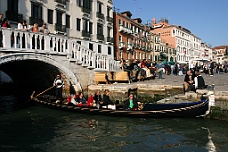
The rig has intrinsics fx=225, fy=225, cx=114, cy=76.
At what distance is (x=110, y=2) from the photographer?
26.8m

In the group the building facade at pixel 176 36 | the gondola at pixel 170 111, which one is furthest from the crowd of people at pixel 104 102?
the building facade at pixel 176 36

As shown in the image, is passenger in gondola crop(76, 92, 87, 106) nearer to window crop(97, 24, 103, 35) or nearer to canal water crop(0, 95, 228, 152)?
canal water crop(0, 95, 228, 152)

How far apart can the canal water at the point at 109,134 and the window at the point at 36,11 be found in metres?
10.2

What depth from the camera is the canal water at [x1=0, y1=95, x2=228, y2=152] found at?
545 cm

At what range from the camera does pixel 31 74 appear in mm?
13656

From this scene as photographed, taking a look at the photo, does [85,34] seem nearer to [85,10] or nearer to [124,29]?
[85,10]

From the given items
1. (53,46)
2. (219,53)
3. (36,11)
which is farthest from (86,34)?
(219,53)

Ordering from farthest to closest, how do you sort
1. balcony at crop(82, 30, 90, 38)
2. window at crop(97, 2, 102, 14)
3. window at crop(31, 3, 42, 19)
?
1. window at crop(97, 2, 102, 14)
2. balcony at crop(82, 30, 90, 38)
3. window at crop(31, 3, 42, 19)

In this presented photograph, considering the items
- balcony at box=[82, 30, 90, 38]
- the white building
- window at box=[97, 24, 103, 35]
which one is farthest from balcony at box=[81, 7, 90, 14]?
window at box=[97, 24, 103, 35]

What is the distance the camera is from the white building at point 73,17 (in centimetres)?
1554

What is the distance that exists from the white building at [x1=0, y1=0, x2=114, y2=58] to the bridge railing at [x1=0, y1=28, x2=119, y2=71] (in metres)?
6.00

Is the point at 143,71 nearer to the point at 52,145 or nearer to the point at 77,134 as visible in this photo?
the point at 77,134

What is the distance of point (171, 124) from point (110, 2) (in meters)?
22.1

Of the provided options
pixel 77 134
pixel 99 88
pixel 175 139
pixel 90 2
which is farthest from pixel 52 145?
pixel 90 2
